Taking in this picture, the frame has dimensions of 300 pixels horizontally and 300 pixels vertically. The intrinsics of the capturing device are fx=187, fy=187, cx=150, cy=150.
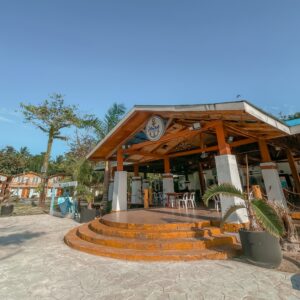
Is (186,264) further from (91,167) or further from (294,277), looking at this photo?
(91,167)

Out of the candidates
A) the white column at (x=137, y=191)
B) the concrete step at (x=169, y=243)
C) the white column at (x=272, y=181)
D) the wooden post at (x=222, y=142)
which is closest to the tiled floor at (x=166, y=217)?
the concrete step at (x=169, y=243)

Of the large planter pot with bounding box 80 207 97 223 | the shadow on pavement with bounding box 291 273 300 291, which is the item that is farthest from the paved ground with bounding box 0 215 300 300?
the large planter pot with bounding box 80 207 97 223

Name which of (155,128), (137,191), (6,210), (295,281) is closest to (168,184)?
(137,191)

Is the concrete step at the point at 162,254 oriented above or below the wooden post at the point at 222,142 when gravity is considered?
below

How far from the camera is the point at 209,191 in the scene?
467 centimetres

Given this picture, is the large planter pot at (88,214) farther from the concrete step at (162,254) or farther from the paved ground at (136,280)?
the paved ground at (136,280)

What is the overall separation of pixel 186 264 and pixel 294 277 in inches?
75.9

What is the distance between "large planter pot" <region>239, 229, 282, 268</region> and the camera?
3792 millimetres

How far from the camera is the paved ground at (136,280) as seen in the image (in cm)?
292

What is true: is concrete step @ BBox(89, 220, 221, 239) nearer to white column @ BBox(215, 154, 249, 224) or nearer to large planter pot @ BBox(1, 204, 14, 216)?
white column @ BBox(215, 154, 249, 224)

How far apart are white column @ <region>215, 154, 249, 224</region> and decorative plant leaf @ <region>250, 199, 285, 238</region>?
167 centimetres

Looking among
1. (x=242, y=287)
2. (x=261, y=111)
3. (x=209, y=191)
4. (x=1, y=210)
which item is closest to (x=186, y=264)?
(x=242, y=287)

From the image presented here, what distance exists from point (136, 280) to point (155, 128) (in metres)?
5.94

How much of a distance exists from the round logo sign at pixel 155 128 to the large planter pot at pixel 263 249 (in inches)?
194
